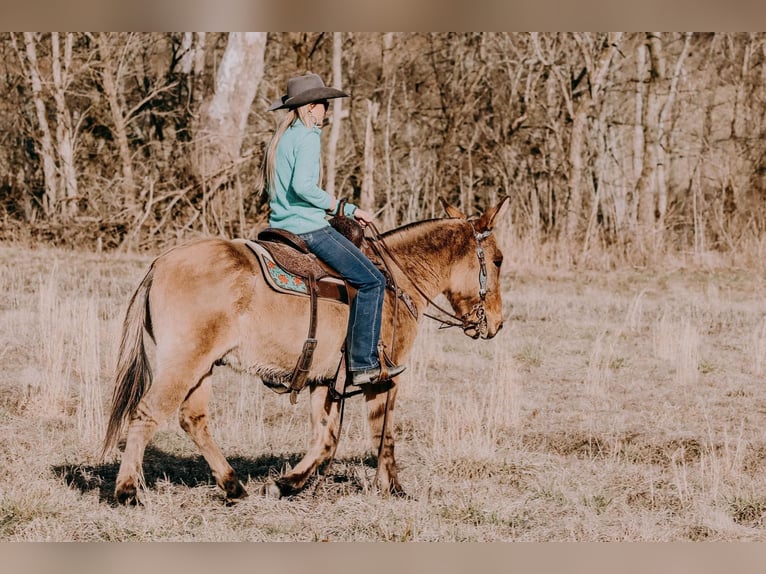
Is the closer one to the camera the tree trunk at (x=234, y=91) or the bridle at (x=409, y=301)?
the bridle at (x=409, y=301)

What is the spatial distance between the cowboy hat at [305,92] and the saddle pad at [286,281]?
3.09ft

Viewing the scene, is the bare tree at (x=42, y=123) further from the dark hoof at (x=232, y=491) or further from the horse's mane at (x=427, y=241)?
the dark hoof at (x=232, y=491)

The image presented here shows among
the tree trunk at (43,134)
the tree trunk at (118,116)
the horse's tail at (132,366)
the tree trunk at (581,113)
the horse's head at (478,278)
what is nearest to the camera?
the horse's tail at (132,366)

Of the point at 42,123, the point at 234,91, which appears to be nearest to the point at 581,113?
the point at 234,91

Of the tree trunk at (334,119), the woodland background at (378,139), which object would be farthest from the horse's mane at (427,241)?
the tree trunk at (334,119)

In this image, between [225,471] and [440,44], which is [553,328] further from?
[440,44]

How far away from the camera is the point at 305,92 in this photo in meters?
6.11

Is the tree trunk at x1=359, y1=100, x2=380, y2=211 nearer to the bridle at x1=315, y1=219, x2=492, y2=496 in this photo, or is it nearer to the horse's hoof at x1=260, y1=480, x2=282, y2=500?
the bridle at x1=315, y1=219, x2=492, y2=496

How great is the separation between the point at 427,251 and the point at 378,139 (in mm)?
13992

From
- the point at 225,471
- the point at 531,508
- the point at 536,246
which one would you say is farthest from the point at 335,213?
the point at 536,246

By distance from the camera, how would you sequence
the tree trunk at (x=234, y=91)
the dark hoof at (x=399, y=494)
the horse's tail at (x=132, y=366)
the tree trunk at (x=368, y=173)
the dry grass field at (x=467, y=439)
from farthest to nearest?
the tree trunk at (x=234, y=91)
the tree trunk at (x=368, y=173)
the dark hoof at (x=399, y=494)
the horse's tail at (x=132, y=366)
the dry grass field at (x=467, y=439)

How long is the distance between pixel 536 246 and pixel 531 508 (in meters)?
9.93

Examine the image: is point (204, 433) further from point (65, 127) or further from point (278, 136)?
point (65, 127)

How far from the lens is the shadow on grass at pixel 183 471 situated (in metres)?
6.46
